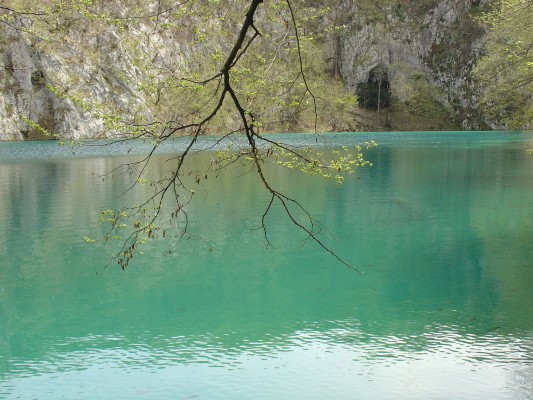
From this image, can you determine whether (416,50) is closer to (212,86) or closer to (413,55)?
(413,55)

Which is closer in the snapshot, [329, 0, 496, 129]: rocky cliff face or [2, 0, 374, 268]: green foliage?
[2, 0, 374, 268]: green foliage

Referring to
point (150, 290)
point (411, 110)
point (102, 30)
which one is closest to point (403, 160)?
point (150, 290)

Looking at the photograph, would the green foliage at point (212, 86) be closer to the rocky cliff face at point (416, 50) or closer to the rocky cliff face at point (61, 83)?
the rocky cliff face at point (61, 83)

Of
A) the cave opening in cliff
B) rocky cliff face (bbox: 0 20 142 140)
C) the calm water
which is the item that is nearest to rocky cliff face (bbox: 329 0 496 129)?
the cave opening in cliff

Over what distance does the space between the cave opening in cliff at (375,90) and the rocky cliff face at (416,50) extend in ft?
1.26

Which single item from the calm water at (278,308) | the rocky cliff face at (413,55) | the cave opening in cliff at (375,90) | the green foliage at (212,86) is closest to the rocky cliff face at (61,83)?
the rocky cliff face at (413,55)

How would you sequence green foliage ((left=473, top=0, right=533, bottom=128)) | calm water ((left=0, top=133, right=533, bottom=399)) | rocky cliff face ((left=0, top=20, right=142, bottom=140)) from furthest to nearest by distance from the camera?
rocky cliff face ((left=0, top=20, right=142, bottom=140)), green foliage ((left=473, top=0, right=533, bottom=128)), calm water ((left=0, top=133, right=533, bottom=399))

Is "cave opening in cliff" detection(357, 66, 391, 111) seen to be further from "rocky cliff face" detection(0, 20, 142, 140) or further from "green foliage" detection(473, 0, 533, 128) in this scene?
"green foliage" detection(473, 0, 533, 128)

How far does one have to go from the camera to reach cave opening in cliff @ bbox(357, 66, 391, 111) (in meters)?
119

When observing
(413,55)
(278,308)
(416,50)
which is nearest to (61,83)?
(413,55)

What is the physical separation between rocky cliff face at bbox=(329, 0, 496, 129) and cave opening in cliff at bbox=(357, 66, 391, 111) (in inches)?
15.1

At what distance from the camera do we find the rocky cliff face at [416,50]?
11744 centimetres

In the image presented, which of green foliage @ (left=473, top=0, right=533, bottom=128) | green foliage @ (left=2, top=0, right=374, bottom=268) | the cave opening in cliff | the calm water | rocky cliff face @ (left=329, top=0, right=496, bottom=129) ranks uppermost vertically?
rocky cliff face @ (left=329, top=0, right=496, bottom=129)

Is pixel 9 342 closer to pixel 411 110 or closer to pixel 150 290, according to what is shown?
pixel 150 290
